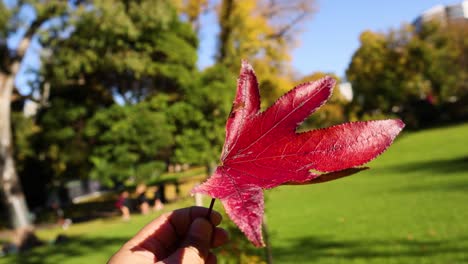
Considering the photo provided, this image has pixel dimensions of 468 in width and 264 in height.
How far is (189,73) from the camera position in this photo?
19.0 metres

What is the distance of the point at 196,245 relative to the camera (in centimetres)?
128

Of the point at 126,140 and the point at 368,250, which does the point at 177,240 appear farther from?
the point at 126,140

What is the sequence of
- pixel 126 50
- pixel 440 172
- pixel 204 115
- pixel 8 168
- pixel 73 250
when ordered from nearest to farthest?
1. pixel 73 250
2. pixel 440 172
3. pixel 8 168
4. pixel 126 50
5. pixel 204 115

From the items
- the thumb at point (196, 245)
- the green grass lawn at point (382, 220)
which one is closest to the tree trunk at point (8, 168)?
the green grass lawn at point (382, 220)

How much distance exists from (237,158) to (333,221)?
27.5 ft

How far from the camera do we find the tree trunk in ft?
48.6

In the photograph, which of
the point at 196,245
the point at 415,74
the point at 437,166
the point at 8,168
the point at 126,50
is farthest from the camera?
the point at 415,74

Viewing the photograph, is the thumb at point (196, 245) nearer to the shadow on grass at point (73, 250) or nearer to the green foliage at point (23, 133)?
the shadow on grass at point (73, 250)

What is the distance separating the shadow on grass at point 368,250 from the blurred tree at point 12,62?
10.5m

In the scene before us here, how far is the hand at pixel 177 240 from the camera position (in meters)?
1.28

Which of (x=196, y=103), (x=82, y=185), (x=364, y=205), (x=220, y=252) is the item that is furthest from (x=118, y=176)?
(x=82, y=185)

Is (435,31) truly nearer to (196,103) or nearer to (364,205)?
(196,103)

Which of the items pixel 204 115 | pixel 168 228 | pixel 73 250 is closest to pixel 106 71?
pixel 204 115

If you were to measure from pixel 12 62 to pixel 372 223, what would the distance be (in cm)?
1291
